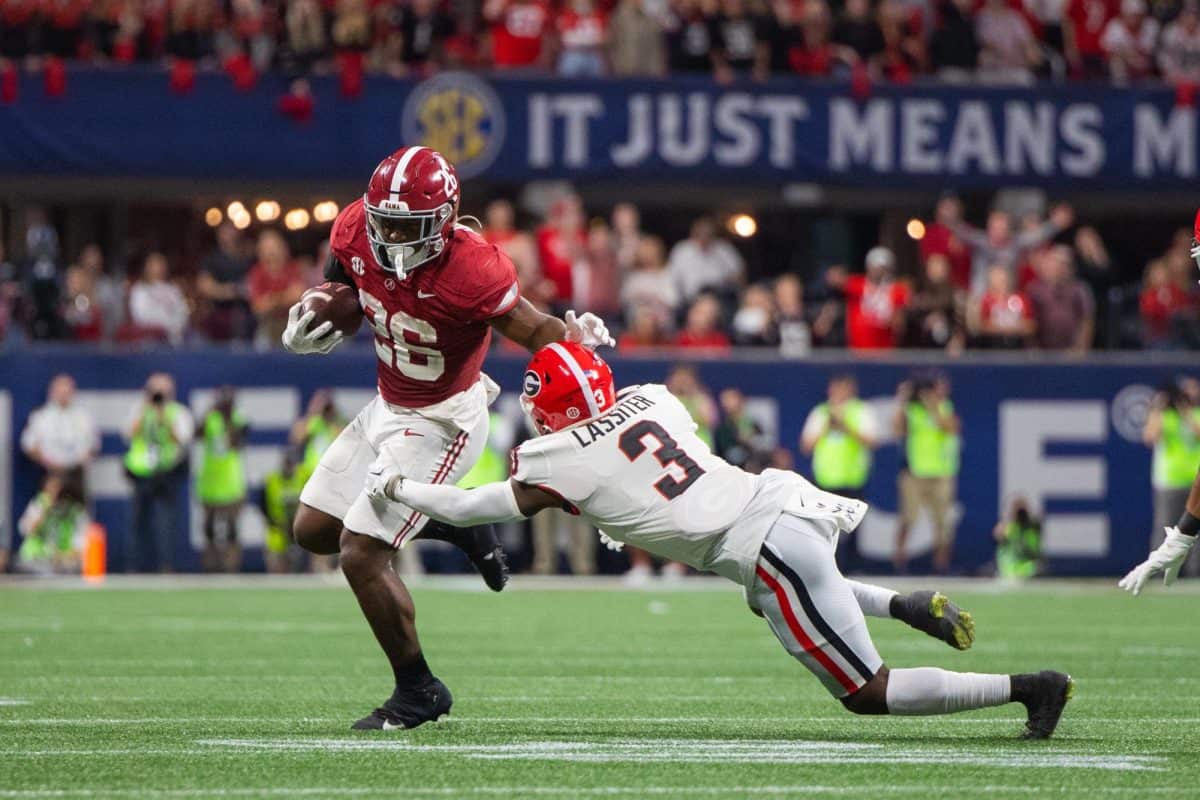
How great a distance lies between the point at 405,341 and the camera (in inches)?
273

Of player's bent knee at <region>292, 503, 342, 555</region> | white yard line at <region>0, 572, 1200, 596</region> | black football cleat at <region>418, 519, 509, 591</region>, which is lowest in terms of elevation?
white yard line at <region>0, 572, 1200, 596</region>

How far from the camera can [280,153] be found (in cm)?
1720

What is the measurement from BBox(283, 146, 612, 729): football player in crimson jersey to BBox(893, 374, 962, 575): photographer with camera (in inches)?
367

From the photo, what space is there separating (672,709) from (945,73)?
11979mm

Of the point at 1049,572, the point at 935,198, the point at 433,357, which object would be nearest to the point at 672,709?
the point at 433,357

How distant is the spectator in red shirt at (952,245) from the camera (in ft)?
57.5

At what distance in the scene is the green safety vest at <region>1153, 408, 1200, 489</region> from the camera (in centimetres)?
1599

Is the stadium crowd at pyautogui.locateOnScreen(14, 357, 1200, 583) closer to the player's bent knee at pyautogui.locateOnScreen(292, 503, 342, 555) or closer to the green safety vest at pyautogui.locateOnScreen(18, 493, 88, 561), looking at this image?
the green safety vest at pyautogui.locateOnScreen(18, 493, 88, 561)

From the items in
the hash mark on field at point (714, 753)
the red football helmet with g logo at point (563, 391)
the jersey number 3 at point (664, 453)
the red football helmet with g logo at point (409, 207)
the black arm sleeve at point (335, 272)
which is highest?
the red football helmet with g logo at point (409, 207)

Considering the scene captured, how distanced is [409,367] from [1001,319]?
420 inches

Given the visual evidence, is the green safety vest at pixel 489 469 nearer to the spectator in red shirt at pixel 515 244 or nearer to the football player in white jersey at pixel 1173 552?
the spectator in red shirt at pixel 515 244

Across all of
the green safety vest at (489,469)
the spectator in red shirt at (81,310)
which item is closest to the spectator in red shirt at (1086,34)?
the green safety vest at (489,469)

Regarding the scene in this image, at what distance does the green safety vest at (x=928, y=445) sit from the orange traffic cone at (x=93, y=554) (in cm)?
611

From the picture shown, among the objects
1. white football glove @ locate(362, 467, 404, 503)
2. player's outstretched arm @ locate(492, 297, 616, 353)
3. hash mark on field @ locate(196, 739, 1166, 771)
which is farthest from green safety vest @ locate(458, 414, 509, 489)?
hash mark on field @ locate(196, 739, 1166, 771)
